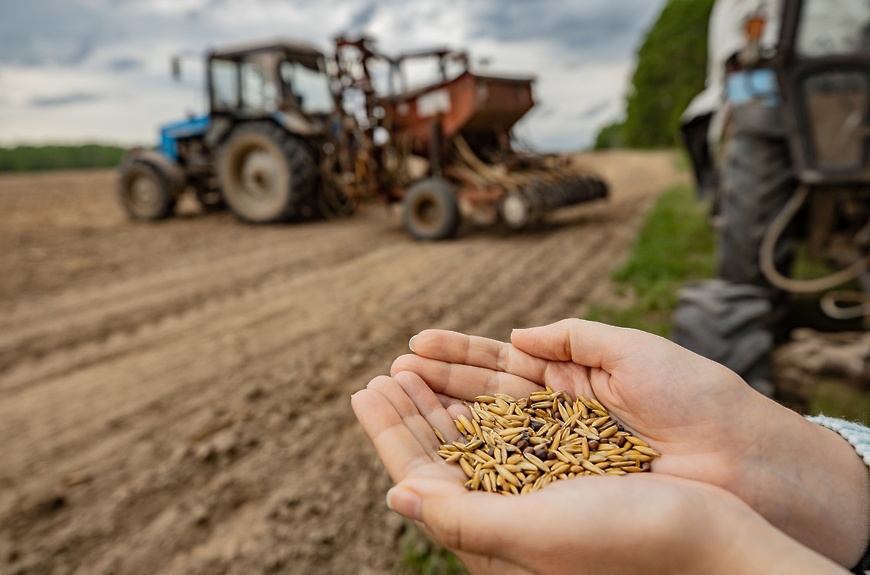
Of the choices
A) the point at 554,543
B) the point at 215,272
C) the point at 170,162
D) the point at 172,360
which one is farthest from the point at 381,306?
the point at 170,162

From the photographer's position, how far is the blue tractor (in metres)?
9.08

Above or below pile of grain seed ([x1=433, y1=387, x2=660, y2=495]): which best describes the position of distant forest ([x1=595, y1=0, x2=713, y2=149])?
above

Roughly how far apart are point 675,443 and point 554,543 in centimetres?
62

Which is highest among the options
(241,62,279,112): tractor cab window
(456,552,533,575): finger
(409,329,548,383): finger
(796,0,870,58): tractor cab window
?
(241,62,279,112): tractor cab window

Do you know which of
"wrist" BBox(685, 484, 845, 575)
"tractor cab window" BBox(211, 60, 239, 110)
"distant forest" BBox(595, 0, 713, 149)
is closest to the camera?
"wrist" BBox(685, 484, 845, 575)

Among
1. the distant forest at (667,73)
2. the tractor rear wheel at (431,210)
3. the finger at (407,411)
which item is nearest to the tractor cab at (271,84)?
the tractor rear wheel at (431,210)

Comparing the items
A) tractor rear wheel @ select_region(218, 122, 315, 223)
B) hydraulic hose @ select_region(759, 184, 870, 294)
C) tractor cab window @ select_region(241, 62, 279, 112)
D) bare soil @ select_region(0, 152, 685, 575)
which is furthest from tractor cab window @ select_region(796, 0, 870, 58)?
tractor cab window @ select_region(241, 62, 279, 112)

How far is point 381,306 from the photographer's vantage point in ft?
17.3

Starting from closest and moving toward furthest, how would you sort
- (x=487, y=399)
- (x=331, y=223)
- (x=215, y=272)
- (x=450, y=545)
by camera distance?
(x=450, y=545), (x=487, y=399), (x=215, y=272), (x=331, y=223)

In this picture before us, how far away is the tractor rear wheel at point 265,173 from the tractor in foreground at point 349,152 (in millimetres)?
17

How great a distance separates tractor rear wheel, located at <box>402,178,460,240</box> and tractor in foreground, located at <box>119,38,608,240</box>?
0.02 metres

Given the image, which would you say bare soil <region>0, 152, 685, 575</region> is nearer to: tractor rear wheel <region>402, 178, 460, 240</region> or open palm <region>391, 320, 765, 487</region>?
tractor rear wheel <region>402, 178, 460, 240</region>

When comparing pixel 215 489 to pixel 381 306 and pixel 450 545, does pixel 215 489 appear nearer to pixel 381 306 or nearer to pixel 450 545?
pixel 450 545

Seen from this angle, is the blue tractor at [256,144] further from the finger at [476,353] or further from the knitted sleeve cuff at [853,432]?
the knitted sleeve cuff at [853,432]
